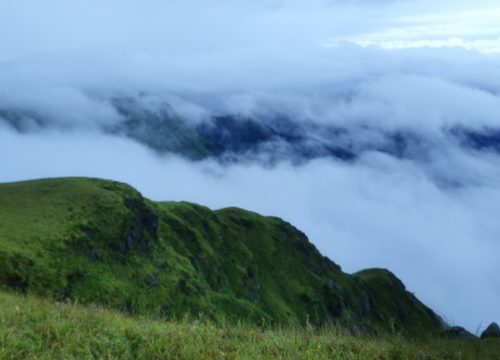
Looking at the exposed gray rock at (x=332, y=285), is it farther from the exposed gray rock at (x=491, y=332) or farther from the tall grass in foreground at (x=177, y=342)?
the tall grass in foreground at (x=177, y=342)

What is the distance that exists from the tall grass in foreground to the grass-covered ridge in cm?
2484

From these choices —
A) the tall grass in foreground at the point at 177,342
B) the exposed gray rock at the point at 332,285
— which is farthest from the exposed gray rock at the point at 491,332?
the exposed gray rock at the point at 332,285

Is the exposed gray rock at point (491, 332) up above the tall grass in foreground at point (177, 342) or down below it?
below

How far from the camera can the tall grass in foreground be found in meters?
9.45

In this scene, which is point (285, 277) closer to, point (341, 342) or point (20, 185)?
point (20, 185)

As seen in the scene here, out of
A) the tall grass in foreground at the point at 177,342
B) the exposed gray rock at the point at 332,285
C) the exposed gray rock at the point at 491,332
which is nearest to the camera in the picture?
the tall grass in foreground at the point at 177,342

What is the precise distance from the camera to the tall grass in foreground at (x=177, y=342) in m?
9.45

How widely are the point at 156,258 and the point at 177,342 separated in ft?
358

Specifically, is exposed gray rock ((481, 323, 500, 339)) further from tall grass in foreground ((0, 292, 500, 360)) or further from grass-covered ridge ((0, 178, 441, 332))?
tall grass in foreground ((0, 292, 500, 360))

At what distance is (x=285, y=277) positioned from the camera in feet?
569

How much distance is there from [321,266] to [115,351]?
640 feet

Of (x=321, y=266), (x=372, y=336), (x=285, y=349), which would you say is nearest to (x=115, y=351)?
(x=285, y=349)

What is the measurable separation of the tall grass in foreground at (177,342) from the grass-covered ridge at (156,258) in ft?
81.5

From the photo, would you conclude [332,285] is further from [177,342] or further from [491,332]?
[177,342]
